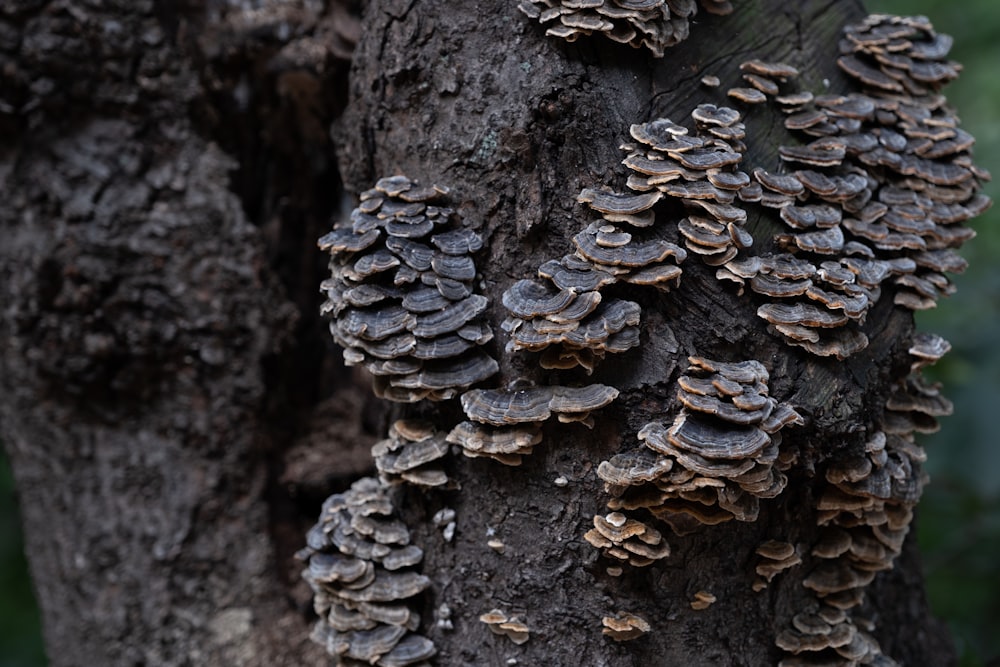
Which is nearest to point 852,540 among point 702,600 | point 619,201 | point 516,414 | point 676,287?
point 702,600

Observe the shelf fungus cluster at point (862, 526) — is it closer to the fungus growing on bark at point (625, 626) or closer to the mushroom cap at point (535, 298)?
the fungus growing on bark at point (625, 626)

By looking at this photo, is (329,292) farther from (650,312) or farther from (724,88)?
(724,88)

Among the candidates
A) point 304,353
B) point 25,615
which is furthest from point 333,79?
point 25,615

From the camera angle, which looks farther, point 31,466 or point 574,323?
point 31,466

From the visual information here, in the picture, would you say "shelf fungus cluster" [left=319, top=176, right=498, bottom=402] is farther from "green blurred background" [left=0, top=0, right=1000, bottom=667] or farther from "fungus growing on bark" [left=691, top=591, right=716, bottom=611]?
"green blurred background" [left=0, top=0, right=1000, bottom=667]

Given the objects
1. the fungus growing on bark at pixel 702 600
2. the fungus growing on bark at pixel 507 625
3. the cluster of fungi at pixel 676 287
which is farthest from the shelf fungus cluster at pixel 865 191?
the fungus growing on bark at pixel 507 625

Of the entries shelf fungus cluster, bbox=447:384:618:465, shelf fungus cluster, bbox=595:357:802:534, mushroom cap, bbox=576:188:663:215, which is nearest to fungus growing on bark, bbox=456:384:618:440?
A: shelf fungus cluster, bbox=447:384:618:465

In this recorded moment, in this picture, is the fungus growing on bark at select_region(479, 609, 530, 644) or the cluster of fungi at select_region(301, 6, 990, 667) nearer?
the cluster of fungi at select_region(301, 6, 990, 667)
